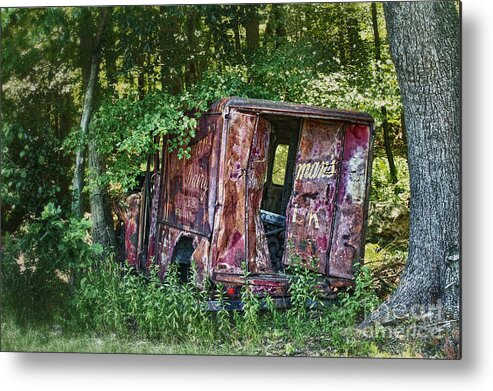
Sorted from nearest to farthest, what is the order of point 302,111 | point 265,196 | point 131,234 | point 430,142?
point 430,142 → point 302,111 → point 265,196 → point 131,234

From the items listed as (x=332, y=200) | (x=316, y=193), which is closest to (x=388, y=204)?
(x=332, y=200)

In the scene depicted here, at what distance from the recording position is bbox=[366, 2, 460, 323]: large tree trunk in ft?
19.5

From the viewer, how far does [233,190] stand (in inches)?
237

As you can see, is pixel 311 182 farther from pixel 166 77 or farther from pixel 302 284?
pixel 166 77

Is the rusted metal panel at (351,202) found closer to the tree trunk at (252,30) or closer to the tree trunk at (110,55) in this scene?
the tree trunk at (252,30)

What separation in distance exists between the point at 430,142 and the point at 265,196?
1.17 m

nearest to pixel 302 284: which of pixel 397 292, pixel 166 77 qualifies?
pixel 397 292

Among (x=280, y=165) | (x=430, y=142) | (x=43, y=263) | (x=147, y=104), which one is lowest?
(x=43, y=263)

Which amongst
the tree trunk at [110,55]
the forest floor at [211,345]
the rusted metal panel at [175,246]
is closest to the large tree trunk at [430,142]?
the forest floor at [211,345]

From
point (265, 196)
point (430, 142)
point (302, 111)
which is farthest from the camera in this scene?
point (265, 196)

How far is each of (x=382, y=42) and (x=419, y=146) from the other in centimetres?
74

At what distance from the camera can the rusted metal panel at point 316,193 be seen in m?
6.12

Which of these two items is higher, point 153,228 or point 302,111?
point 302,111

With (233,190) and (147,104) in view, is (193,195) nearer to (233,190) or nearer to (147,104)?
(233,190)
